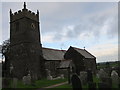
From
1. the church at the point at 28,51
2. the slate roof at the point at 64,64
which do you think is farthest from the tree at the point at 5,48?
the slate roof at the point at 64,64

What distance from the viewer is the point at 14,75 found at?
2986cm

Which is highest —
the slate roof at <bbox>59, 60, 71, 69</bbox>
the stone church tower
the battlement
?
the battlement

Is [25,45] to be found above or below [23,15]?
below

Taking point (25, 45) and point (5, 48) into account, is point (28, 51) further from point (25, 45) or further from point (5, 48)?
point (5, 48)

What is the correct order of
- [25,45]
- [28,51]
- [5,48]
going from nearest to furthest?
[28,51]
[25,45]
[5,48]

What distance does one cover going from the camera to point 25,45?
29188mm

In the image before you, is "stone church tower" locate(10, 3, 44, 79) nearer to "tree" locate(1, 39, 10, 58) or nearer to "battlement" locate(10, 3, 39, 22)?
"battlement" locate(10, 3, 39, 22)

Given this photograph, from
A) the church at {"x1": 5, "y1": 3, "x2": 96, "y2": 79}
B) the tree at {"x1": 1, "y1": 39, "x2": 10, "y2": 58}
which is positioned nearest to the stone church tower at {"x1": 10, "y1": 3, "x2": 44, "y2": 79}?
the church at {"x1": 5, "y1": 3, "x2": 96, "y2": 79}

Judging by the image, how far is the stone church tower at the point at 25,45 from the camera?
28891 mm

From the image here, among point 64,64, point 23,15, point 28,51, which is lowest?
point 64,64

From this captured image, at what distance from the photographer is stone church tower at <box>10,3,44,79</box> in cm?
2889

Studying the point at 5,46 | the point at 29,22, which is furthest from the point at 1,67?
the point at 29,22

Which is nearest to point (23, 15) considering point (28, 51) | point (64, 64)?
point (28, 51)

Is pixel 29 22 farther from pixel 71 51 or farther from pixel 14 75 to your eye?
pixel 71 51
